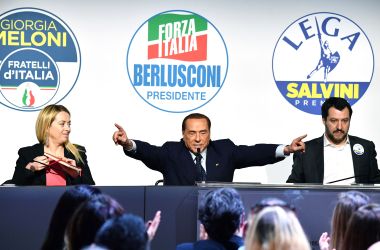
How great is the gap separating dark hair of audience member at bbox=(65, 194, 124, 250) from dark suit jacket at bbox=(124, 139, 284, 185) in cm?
A: 262

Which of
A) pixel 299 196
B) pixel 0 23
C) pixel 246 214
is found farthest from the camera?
pixel 0 23

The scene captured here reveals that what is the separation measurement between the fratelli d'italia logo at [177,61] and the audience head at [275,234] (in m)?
4.74

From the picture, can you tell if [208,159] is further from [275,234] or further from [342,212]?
[275,234]

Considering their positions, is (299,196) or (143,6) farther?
(143,6)

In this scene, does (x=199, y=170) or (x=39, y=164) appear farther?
(x=199, y=170)

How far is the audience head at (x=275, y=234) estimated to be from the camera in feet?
11.5

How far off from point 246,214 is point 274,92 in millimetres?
3479

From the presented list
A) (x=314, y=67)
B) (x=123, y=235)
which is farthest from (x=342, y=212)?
(x=314, y=67)

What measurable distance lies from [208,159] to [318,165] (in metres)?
0.79

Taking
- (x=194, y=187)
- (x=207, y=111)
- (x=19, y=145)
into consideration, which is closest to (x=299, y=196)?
(x=194, y=187)

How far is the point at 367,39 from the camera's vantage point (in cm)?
848

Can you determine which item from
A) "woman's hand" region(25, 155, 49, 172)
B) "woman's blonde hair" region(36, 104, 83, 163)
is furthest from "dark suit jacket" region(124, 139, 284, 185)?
"woman's hand" region(25, 155, 49, 172)

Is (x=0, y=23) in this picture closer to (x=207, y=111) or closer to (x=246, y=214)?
(x=207, y=111)

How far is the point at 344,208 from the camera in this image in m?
5.50
